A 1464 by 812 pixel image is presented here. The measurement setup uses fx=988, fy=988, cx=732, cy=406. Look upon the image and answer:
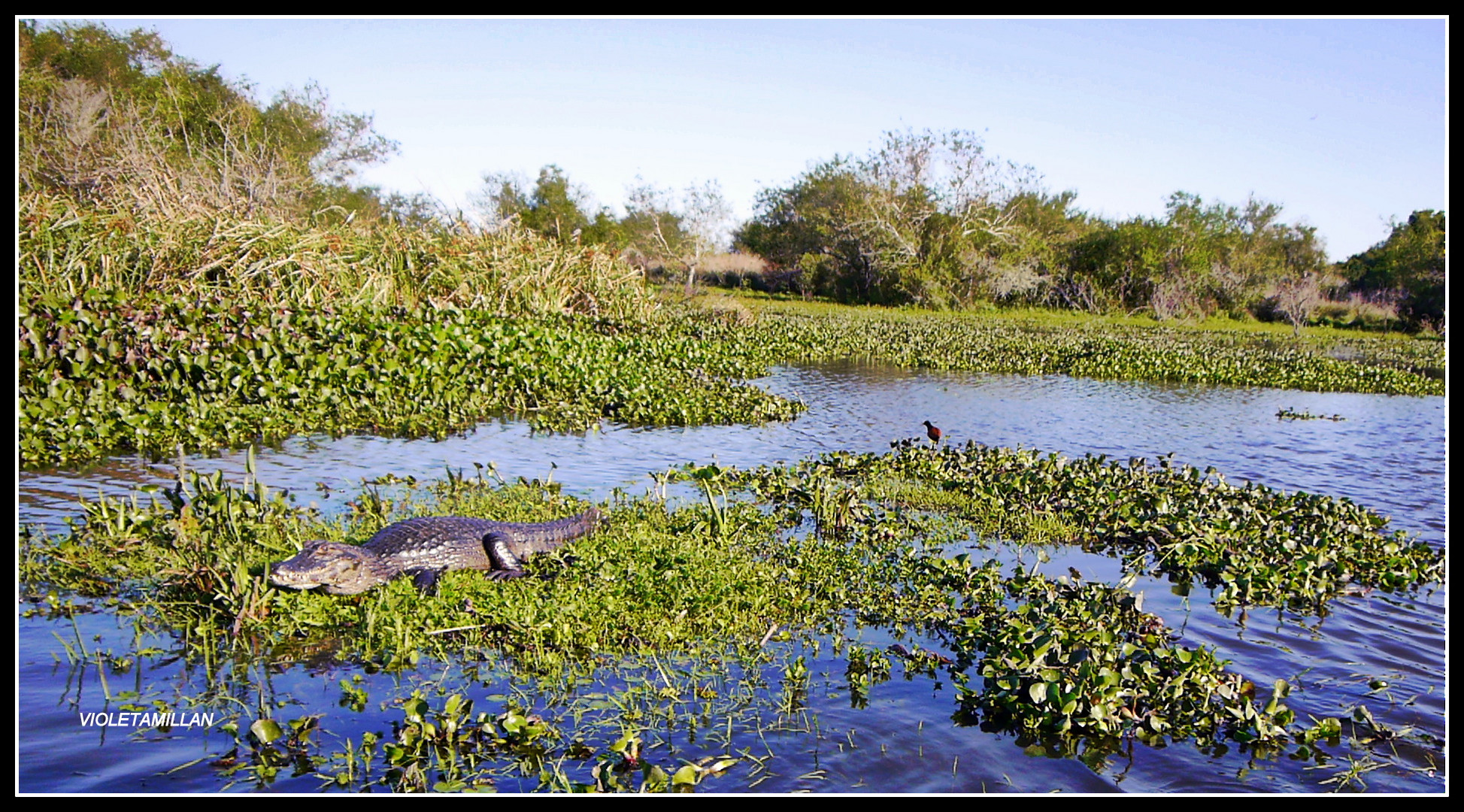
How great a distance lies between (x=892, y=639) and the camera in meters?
5.65

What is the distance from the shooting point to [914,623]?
5.86 m

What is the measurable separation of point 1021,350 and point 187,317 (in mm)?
18420

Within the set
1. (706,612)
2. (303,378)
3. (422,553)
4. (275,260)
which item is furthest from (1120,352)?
(422,553)

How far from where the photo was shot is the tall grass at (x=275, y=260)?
10961 millimetres

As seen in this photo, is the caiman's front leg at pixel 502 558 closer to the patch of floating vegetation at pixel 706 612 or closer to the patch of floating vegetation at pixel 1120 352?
the patch of floating vegetation at pixel 706 612

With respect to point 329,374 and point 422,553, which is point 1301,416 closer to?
point 329,374

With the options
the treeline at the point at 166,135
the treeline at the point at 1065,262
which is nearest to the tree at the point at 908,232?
the treeline at the point at 1065,262

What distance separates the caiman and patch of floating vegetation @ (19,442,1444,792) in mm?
98

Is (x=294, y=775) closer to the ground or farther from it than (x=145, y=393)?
closer to the ground

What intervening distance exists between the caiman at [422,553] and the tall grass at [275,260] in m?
6.50

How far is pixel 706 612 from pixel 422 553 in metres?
1.75

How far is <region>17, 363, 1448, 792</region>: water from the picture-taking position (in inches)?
163
